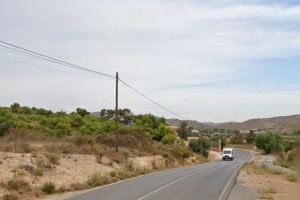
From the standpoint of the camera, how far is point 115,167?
49688mm

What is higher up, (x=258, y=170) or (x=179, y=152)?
(x=179, y=152)

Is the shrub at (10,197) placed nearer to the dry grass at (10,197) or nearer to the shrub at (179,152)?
the dry grass at (10,197)

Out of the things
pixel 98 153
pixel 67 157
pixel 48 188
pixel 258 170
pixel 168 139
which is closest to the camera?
pixel 48 188

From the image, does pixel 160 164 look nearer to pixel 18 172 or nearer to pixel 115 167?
pixel 115 167

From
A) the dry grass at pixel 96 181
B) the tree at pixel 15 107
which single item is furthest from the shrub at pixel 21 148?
the tree at pixel 15 107

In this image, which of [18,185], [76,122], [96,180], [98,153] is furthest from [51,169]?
[76,122]

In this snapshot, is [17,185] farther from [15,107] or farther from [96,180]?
[15,107]

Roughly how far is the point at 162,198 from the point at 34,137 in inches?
1501

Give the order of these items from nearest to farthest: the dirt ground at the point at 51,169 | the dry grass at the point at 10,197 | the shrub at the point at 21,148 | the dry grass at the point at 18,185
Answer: the dry grass at the point at 10,197
the dry grass at the point at 18,185
the dirt ground at the point at 51,169
the shrub at the point at 21,148

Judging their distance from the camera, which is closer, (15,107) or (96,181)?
(96,181)

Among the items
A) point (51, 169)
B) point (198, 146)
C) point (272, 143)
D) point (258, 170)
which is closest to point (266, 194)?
point (51, 169)

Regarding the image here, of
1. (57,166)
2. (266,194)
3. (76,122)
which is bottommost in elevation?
(266,194)

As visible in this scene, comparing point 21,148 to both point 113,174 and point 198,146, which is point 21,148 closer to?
point 113,174

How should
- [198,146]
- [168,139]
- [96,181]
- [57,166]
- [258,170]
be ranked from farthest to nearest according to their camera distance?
1. [198,146]
2. [168,139]
3. [258,170]
4. [57,166]
5. [96,181]
